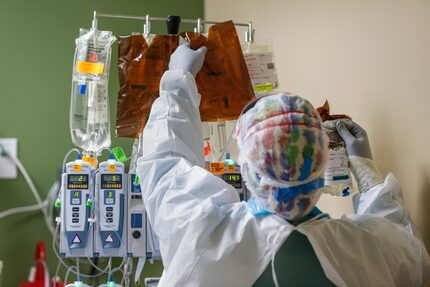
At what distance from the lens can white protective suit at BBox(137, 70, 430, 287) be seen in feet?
4.45

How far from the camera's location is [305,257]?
4.50 feet

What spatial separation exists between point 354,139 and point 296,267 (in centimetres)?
65

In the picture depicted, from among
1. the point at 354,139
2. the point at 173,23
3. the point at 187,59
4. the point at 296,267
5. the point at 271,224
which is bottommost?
the point at 296,267

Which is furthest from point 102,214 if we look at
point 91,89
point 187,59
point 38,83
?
point 38,83

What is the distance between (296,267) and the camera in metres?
1.36

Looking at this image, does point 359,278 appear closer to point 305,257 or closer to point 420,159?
point 305,257

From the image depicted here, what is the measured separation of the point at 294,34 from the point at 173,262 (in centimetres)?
145

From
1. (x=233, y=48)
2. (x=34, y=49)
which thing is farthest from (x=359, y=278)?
(x=34, y=49)

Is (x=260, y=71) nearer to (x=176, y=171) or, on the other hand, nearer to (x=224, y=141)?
(x=224, y=141)

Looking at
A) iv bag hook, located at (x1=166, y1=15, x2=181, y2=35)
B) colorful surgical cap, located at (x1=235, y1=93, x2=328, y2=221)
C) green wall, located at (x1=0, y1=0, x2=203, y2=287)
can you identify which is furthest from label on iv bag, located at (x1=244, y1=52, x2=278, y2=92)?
green wall, located at (x1=0, y1=0, x2=203, y2=287)

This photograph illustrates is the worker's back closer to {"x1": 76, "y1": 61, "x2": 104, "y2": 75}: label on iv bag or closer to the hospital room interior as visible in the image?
the hospital room interior

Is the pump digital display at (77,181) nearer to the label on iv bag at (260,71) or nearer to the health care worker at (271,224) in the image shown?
the health care worker at (271,224)

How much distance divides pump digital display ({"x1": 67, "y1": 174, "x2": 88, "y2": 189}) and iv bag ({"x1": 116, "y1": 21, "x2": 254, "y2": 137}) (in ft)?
0.98

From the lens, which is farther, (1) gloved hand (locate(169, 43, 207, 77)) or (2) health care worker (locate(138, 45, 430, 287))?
(1) gloved hand (locate(169, 43, 207, 77))
